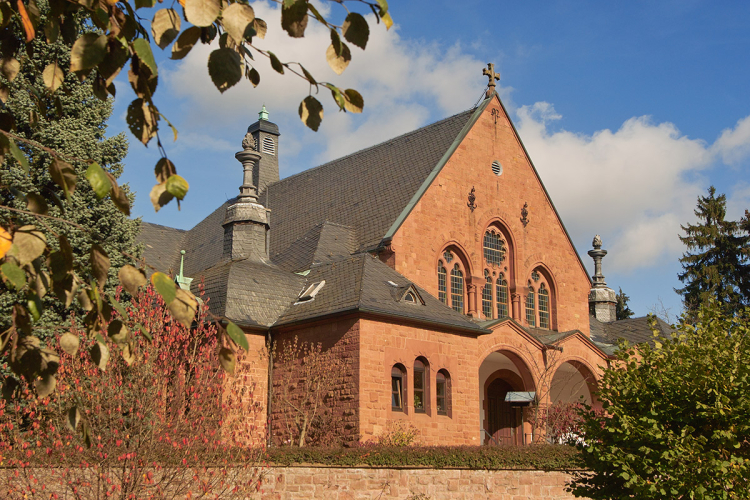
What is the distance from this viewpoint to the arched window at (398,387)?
21.8 meters

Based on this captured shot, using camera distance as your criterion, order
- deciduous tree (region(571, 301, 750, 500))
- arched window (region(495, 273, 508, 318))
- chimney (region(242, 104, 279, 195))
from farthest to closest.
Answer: chimney (region(242, 104, 279, 195)) < arched window (region(495, 273, 508, 318)) < deciduous tree (region(571, 301, 750, 500))

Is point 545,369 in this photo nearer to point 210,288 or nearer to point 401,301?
point 401,301

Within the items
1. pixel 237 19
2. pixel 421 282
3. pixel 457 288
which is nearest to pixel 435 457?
pixel 421 282

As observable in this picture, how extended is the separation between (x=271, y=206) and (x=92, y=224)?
17.4 metres

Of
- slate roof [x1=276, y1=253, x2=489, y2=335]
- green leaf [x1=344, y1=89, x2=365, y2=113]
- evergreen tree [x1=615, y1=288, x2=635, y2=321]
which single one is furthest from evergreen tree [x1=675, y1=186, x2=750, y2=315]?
green leaf [x1=344, y1=89, x2=365, y2=113]

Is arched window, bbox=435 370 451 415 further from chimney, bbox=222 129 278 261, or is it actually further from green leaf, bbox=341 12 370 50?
green leaf, bbox=341 12 370 50

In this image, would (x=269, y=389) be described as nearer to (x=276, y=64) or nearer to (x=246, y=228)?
(x=246, y=228)

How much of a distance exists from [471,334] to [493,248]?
6.39 metres

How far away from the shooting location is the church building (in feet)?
72.1

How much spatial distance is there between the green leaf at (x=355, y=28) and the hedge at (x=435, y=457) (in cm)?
1305

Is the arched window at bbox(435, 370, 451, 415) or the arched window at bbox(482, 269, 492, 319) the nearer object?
the arched window at bbox(435, 370, 451, 415)

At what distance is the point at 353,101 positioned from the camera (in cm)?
362

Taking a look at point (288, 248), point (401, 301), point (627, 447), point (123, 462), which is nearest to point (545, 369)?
point (401, 301)

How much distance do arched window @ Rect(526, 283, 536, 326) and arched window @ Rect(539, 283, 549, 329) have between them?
503mm
